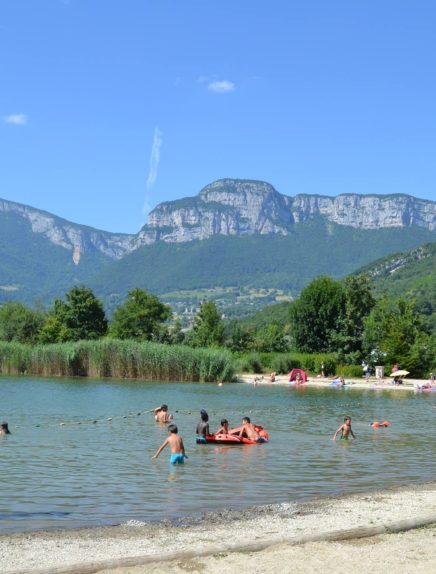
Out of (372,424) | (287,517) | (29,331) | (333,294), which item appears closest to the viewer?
(287,517)

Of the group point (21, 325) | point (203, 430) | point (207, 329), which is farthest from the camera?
point (21, 325)

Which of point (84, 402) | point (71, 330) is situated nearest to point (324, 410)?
point (84, 402)

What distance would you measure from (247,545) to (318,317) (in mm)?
76500

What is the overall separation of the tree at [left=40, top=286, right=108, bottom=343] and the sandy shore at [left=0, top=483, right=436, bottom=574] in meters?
80.2

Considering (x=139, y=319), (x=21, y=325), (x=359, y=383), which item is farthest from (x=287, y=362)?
(x=21, y=325)

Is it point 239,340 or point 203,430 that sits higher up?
point 239,340

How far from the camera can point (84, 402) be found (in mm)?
45594

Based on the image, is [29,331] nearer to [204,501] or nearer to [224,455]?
[224,455]

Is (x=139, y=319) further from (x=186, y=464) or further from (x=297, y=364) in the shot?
(x=186, y=464)

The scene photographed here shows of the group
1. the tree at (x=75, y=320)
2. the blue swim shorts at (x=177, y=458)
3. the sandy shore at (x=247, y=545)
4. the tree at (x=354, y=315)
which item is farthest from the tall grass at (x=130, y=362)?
the sandy shore at (x=247, y=545)

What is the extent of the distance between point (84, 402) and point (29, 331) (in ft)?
192

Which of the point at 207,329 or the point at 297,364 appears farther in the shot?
the point at 207,329

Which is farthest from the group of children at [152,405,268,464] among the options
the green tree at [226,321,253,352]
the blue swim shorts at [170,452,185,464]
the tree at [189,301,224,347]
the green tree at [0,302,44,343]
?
the green tree at [0,302,44,343]

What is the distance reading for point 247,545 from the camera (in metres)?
12.0
